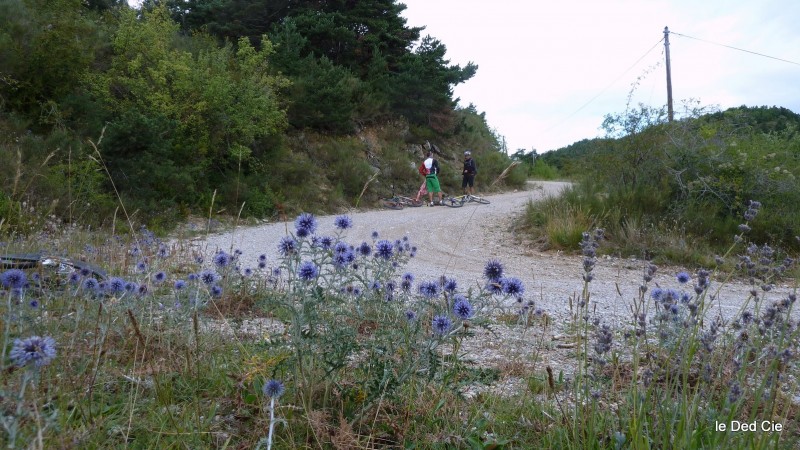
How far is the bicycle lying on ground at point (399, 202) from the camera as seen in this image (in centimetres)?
1867

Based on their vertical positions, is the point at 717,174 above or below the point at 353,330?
above

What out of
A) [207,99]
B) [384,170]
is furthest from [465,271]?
[384,170]

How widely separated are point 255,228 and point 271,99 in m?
5.89

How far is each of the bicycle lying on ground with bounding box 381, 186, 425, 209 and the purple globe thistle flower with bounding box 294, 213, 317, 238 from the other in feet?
52.4

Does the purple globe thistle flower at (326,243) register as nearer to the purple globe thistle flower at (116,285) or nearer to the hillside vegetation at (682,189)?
the purple globe thistle flower at (116,285)

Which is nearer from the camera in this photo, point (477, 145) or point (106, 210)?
point (106, 210)

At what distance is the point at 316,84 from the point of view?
794 inches

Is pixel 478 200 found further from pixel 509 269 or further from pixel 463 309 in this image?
pixel 463 309

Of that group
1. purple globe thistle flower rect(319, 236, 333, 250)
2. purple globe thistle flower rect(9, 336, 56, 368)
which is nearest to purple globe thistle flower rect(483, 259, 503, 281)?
purple globe thistle flower rect(319, 236, 333, 250)

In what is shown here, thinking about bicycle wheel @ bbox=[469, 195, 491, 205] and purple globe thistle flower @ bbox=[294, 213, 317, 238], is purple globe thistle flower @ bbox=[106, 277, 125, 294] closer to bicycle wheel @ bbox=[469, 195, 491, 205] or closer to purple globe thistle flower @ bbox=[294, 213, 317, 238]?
purple globe thistle flower @ bbox=[294, 213, 317, 238]

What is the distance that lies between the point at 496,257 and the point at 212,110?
876 cm

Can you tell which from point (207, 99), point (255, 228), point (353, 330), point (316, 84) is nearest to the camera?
point (353, 330)

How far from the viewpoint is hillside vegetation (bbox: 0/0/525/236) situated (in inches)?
430

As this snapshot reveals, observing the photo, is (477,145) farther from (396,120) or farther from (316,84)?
(316,84)
